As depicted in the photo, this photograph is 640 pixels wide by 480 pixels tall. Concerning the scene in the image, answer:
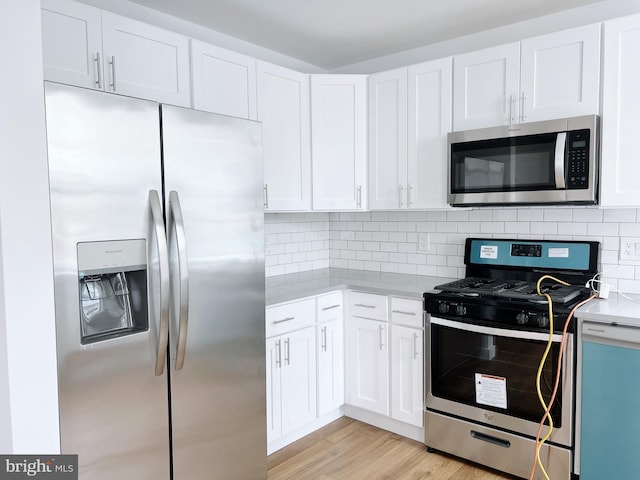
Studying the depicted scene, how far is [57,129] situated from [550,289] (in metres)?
2.43

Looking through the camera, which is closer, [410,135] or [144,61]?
[144,61]

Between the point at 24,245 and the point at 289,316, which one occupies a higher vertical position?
the point at 24,245

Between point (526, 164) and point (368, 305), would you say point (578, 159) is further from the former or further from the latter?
point (368, 305)

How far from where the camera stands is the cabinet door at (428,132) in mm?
2854

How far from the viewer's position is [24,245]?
1402mm

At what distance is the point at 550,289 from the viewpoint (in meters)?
2.54

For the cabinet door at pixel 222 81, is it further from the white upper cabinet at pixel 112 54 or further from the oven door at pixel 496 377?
the oven door at pixel 496 377

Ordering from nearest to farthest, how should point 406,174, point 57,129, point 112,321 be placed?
point 57,129 < point 112,321 < point 406,174

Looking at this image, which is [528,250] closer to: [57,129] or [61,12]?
[57,129]

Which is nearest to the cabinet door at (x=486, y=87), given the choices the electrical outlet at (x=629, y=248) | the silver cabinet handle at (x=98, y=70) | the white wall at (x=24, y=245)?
the electrical outlet at (x=629, y=248)

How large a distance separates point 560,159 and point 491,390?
1.25 meters

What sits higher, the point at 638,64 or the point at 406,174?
the point at 638,64

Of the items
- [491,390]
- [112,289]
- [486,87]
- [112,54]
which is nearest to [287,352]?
[491,390]

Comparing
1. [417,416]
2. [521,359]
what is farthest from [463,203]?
[417,416]
